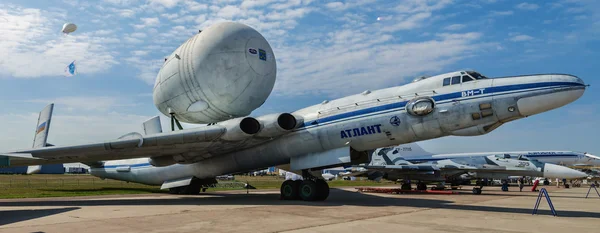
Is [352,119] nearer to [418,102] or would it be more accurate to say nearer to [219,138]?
[418,102]

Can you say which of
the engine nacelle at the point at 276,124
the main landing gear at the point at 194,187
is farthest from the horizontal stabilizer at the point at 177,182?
the engine nacelle at the point at 276,124

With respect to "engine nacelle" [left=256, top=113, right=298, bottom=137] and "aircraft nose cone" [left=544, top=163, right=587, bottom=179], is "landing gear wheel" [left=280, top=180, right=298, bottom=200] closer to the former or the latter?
"engine nacelle" [left=256, top=113, right=298, bottom=137]

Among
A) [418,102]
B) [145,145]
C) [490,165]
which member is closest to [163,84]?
[145,145]

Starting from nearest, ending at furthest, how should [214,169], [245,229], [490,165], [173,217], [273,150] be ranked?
[245,229] < [173,217] < [273,150] < [214,169] < [490,165]

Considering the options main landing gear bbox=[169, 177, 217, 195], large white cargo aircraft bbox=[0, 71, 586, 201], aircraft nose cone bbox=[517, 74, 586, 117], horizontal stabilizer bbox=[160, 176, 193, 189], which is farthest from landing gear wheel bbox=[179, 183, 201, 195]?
aircraft nose cone bbox=[517, 74, 586, 117]

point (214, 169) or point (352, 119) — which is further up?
point (352, 119)

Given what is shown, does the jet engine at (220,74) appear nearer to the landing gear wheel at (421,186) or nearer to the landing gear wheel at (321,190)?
the landing gear wheel at (321,190)

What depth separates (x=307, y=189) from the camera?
16641 mm

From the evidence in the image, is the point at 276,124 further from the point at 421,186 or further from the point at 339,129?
the point at 421,186

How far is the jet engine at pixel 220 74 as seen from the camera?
18047mm

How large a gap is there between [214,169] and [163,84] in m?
4.57

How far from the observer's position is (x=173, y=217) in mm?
11078

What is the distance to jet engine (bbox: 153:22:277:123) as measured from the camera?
18.0m

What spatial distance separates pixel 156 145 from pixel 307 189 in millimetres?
6025
